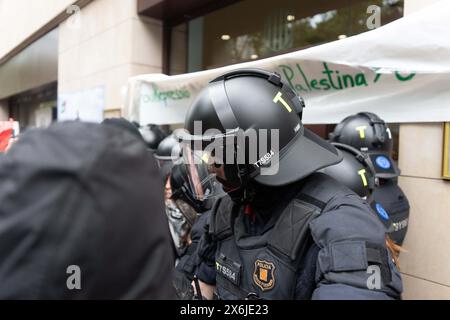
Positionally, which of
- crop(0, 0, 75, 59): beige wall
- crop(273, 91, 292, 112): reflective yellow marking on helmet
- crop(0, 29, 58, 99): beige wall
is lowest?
crop(273, 91, 292, 112): reflective yellow marking on helmet

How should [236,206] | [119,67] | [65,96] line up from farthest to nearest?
[65,96] → [119,67] → [236,206]

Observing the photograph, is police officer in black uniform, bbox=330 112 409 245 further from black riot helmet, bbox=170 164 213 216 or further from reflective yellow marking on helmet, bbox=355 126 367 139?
black riot helmet, bbox=170 164 213 216

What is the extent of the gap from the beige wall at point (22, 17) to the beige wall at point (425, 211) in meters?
7.47

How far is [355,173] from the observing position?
2225 millimetres

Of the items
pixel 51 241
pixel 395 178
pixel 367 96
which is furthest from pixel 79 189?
pixel 367 96

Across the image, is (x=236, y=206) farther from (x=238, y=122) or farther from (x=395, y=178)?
(x=395, y=178)

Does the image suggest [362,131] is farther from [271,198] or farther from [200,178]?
[271,198]

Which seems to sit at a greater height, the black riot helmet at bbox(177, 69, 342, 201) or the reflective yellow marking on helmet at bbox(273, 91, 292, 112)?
the reflective yellow marking on helmet at bbox(273, 91, 292, 112)

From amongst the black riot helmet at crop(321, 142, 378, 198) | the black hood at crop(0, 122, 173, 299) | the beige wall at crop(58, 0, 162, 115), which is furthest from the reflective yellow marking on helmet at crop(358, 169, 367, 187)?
the beige wall at crop(58, 0, 162, 115)

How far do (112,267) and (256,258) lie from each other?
3.09 ft

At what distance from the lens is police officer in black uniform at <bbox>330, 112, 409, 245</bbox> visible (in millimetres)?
2551

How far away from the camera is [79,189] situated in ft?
1.77

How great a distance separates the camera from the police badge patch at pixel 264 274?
1.35 m

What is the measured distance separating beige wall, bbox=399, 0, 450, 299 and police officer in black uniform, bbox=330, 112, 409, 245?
0.91 ft
